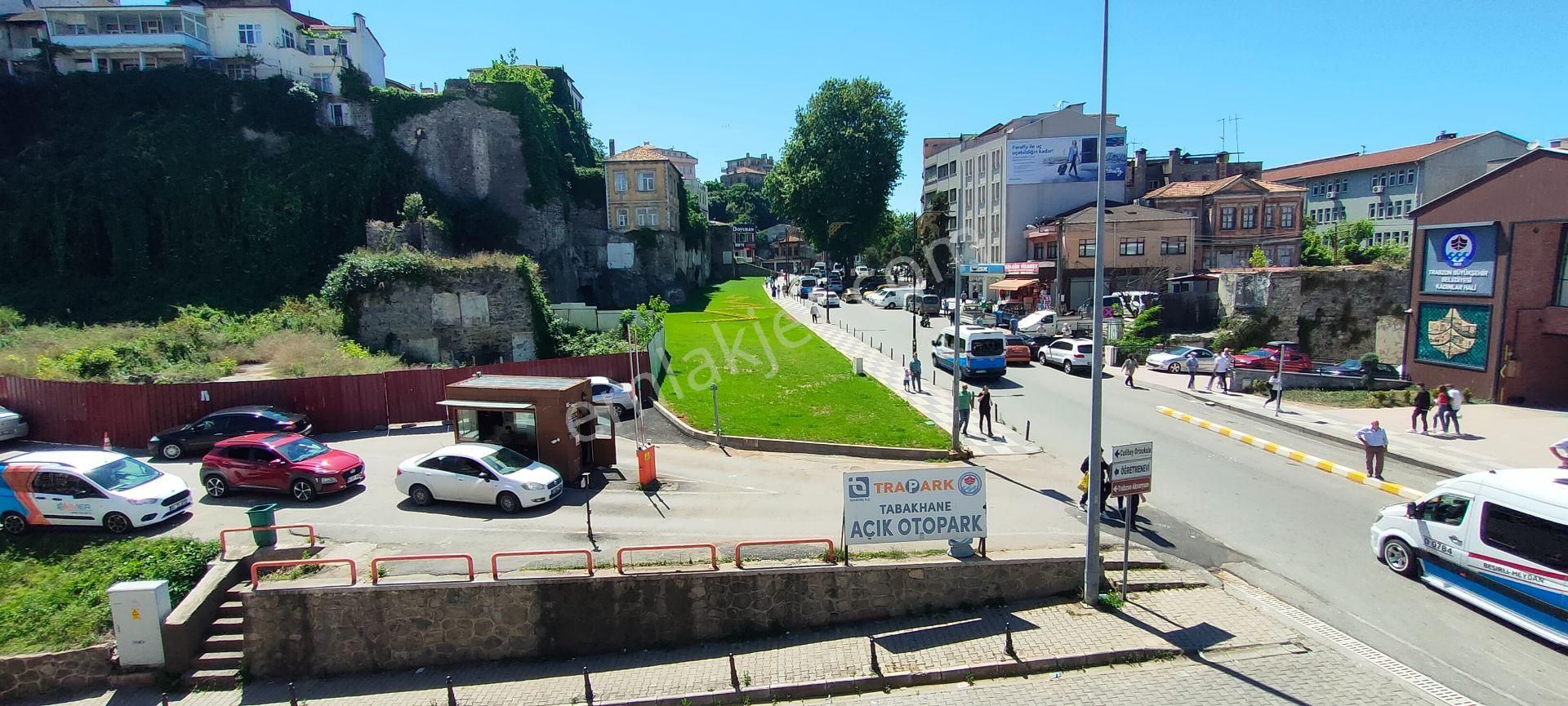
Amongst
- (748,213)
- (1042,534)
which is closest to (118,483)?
(1042,534)

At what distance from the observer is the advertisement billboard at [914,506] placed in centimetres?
1207

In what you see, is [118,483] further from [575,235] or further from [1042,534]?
[575,235]

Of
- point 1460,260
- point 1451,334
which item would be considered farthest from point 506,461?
point 1460,260

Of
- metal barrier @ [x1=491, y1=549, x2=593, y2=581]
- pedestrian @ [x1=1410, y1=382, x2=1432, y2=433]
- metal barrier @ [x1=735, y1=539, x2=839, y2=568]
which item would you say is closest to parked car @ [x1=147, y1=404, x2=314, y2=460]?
metal barrier @ [x1=491, y1=549, x2=593, y2=581]

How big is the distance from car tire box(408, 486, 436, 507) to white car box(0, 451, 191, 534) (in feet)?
14.5

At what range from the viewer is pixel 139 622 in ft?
37.8

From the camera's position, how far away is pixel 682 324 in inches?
1704

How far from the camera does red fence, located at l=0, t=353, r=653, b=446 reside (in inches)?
768

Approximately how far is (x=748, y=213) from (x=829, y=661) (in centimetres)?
11411

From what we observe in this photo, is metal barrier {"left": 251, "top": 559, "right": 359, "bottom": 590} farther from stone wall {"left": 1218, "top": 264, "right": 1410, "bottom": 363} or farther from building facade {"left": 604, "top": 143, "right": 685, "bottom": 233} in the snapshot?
building facade {"left": 604, "top": 143, "right": 685, "bottom": 233}

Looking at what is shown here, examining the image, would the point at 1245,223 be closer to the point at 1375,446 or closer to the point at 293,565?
the point at 1375,446

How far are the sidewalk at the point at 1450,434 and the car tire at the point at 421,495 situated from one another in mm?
21805

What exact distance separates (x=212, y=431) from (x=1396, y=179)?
72.1 m

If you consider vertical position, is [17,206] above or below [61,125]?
below
